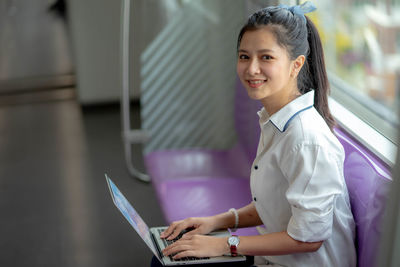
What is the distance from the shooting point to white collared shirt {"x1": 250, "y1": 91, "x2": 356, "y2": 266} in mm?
1505

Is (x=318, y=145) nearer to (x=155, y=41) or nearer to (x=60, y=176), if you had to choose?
(x=155, y=41)

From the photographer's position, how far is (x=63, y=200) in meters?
3.46

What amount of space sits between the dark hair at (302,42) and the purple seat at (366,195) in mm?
160

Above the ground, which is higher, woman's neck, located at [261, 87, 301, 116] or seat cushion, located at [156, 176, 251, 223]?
woman's neck, located at [261, 87, 301, 116]

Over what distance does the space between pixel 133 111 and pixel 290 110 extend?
3.38 meters

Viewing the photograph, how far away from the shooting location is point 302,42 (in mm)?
1628

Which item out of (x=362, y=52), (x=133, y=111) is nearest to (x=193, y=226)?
(x=362, y=52)

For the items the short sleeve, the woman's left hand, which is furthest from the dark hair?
the woman's left hand

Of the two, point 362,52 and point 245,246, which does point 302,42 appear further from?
point 362,52

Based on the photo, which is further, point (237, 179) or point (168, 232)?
point (237, 179)

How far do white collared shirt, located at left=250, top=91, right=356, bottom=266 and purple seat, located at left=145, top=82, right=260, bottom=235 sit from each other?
0.67 meters

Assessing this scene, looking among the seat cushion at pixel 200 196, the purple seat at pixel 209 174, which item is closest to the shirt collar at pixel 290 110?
the purple seat at pixel 209 174

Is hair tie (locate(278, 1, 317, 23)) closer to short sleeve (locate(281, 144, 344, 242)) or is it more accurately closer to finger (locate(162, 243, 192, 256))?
short sleeve (locate(281, 144, 344, 242))

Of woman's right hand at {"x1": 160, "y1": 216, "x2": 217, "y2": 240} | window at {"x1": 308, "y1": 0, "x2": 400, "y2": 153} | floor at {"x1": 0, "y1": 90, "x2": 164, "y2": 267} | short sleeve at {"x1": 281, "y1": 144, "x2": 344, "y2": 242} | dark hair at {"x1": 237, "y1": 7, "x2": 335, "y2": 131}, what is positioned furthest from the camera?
floor at {"x1": 0, "y1": 90, "x2": 164, "y2": 267}
